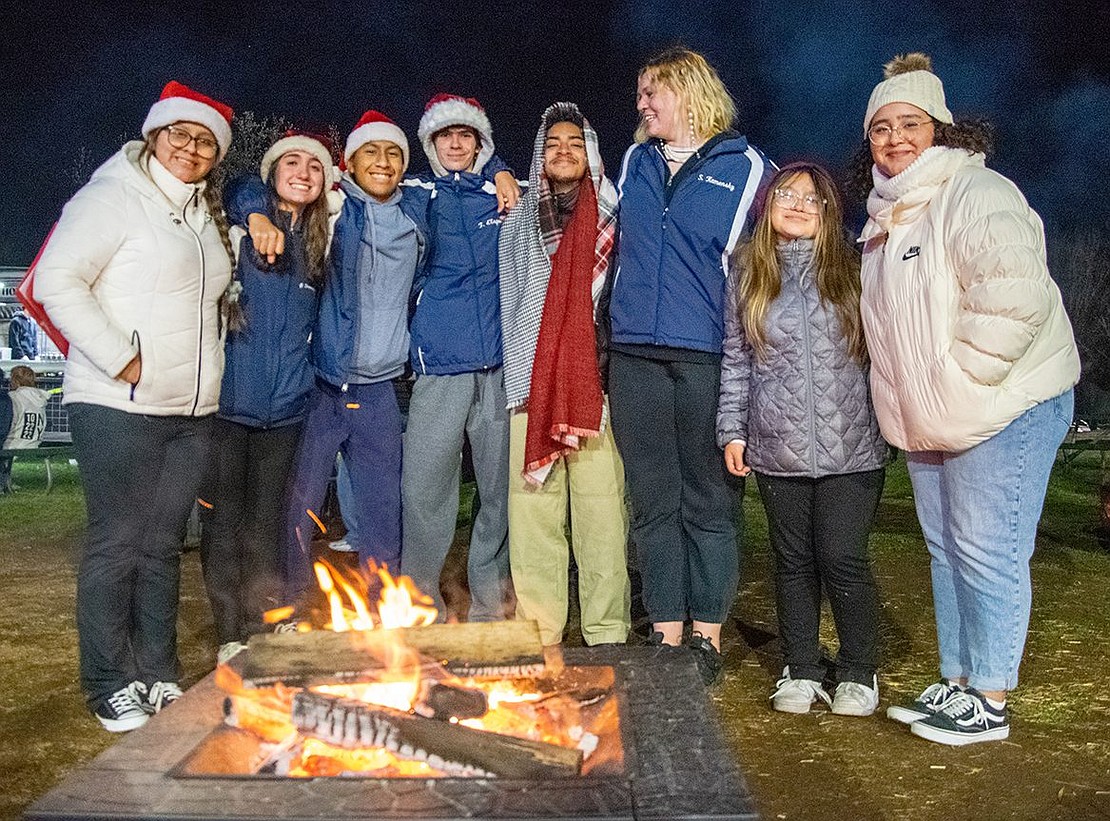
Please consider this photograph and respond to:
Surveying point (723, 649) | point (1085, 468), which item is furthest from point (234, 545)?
point (1085, 468)

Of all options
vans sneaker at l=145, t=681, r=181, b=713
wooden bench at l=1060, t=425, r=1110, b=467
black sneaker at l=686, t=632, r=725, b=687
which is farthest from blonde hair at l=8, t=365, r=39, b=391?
wooden bench at l=1060, t=425, r=1110, b=467

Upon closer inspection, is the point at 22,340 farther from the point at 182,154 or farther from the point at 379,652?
the point at 379,652

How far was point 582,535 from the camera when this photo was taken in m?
4.52

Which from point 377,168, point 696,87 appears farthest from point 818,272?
point 377,168

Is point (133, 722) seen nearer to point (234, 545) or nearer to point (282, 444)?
point (234, 545)

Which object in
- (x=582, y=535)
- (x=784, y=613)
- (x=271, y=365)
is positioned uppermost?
(x=271, y=365)

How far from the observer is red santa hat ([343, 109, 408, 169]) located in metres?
4.88

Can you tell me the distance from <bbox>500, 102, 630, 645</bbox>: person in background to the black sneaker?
1.25ft

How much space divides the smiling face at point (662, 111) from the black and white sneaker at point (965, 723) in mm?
2660

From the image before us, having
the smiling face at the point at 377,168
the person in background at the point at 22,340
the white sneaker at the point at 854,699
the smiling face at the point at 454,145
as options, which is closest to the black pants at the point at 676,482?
the white sneaker at the point at 854,699

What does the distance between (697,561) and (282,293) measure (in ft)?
7.61

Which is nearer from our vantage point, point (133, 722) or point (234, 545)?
point (133, 722)

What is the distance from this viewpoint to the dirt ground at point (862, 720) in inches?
125

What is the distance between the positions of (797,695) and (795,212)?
2015 mm
